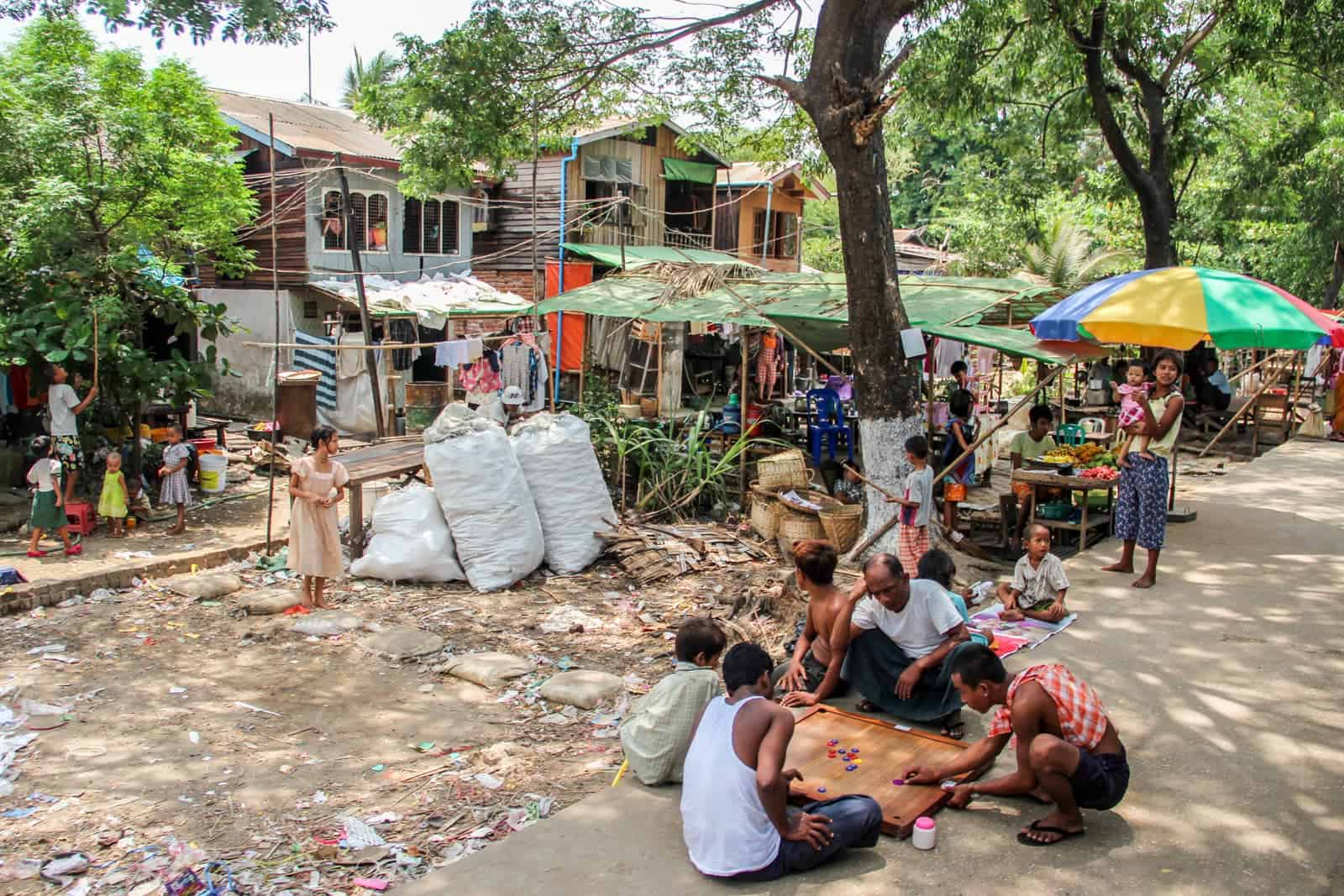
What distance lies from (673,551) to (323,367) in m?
10.6

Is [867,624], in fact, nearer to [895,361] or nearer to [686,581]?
[895,361]

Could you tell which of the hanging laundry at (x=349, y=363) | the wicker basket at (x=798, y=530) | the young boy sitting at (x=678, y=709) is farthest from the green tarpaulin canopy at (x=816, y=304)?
the hanging laundry at (x=349, y=363)

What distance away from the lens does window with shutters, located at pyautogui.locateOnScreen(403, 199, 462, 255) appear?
64.8 feet

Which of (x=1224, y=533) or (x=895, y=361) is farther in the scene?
(x=1224, y=533)

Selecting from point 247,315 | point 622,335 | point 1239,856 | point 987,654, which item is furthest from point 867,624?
point 247,315

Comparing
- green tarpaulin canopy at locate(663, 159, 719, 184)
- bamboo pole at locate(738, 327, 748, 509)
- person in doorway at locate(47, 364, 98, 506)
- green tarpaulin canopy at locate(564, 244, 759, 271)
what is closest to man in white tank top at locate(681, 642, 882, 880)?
bamboo pole at locate(738, 327, 748, 509)

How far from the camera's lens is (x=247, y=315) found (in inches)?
758

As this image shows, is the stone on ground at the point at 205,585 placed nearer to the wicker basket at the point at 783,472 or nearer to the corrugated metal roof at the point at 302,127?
the wicker basket at the point at 783,472

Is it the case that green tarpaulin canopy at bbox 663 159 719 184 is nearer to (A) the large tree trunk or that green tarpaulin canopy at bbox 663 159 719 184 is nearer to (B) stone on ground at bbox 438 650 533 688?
(A) the large tree trunk

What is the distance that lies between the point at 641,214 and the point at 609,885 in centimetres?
1875

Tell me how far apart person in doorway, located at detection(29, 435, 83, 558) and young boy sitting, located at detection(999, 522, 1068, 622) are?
7.85 m

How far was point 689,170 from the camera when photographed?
22.0 metres

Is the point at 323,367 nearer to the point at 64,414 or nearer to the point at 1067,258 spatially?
the point at 64,414

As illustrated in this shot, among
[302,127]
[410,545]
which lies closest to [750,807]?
[410,545]
